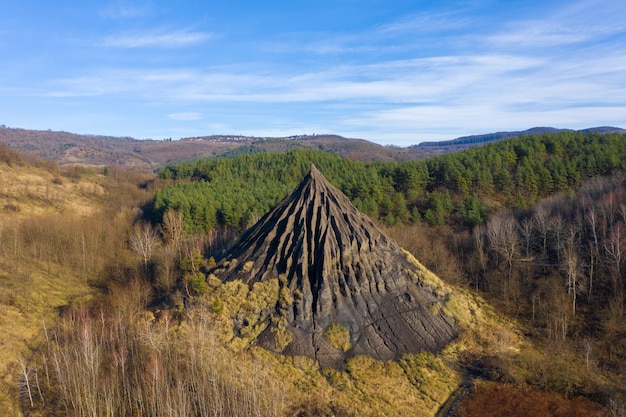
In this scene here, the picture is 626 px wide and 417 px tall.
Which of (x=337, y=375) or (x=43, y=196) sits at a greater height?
(x=43, y=196)

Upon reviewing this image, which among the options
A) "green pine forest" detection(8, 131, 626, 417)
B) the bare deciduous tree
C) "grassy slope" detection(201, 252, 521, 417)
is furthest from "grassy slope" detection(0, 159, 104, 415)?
"grassy slope" detection(201, 252, 521, 417)

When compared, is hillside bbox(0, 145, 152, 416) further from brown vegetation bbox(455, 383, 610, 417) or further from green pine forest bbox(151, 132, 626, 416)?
brown vegetation bbox(455, 383, 610, 417)

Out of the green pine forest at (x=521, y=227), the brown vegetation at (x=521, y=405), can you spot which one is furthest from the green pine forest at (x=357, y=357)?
the green pine forest at (x=521, y=227)

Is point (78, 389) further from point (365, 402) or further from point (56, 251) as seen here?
point (56, 251)

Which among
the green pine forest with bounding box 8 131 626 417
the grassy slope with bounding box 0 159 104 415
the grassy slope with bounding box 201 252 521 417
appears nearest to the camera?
the green pine forest with bounding box 8 131 626 417

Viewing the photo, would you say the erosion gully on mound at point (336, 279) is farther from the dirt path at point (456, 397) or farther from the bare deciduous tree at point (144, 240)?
the bare deciduous tree at point (144, 240)

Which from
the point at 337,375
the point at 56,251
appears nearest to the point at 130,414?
the point at 337,375
